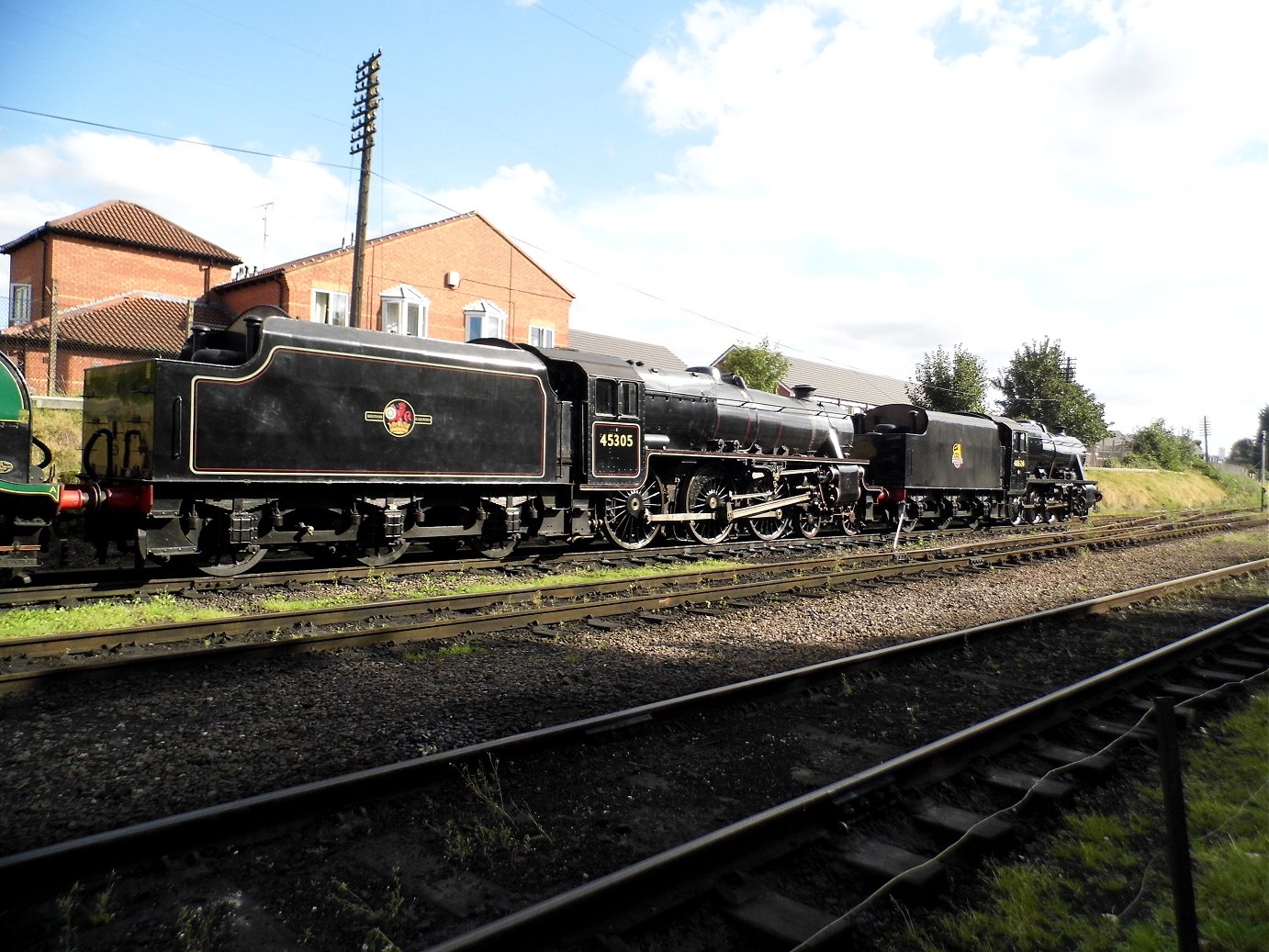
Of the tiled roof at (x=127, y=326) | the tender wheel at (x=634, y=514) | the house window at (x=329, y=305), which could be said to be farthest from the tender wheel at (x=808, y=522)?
the tiled roof at (x=127, y=326)

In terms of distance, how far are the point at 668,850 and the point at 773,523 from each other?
1366 centimetres

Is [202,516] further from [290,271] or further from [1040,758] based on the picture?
[290,271]

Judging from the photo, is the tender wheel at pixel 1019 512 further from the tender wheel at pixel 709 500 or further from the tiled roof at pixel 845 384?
the tiled roof at pixel 845 384

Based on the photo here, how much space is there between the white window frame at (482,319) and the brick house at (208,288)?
49 millimetres

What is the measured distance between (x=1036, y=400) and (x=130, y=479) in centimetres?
4540

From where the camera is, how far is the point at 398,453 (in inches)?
402

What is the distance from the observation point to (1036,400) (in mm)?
44656

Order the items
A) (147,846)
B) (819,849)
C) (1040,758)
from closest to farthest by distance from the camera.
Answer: (147,846) < (819,849) < (1040,758)

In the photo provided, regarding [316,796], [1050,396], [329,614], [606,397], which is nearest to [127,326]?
[606,397]

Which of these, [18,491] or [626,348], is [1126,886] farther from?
[626,348]

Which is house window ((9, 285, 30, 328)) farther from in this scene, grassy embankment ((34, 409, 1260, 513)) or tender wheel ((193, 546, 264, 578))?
grassy embankment ((34, 409, 1260, 513))

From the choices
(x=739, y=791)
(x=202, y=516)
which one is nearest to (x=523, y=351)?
(x=202, y=516)

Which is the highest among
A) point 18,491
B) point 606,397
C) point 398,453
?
point 606,397

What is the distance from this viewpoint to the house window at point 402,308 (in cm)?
2848
